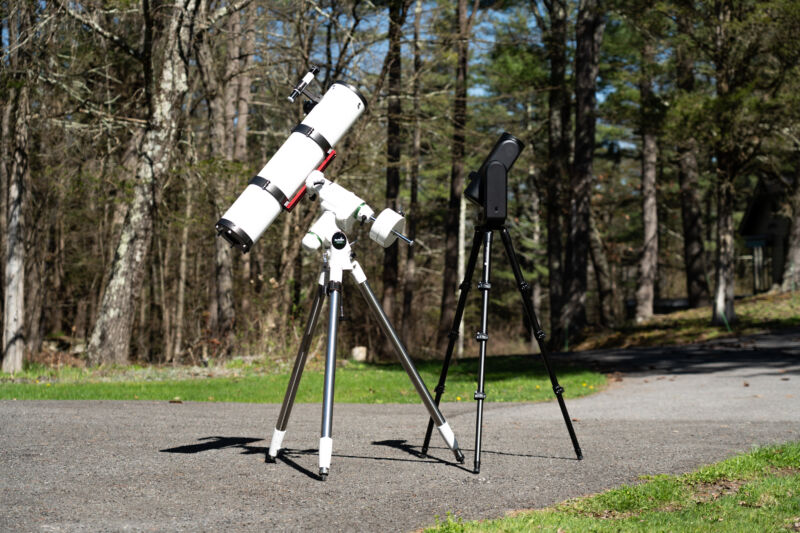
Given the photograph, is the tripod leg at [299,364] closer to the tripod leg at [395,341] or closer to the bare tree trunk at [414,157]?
the tripod leg at [395,341]

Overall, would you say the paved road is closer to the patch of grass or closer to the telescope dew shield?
the telescope dew shield

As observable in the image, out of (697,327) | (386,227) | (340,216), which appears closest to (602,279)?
(697,327)

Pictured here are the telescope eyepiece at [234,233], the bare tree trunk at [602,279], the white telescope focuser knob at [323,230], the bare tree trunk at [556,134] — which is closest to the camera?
the telescope eyepiece at [234,233]

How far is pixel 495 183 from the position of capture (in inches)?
205

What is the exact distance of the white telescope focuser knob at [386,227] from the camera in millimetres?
4836

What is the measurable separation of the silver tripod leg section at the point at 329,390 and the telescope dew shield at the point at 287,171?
2.00 feet

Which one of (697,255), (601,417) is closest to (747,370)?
(601,417)

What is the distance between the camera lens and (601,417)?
26.5 ft

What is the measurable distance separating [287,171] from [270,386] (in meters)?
6.77

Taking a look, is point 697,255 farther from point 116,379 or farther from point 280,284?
point 116,379

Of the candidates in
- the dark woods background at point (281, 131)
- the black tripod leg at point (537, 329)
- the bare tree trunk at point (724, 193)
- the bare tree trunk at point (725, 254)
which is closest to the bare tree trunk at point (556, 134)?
the dark woods background at point (281, 131)

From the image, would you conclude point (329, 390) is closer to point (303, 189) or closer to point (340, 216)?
point (340, 216)

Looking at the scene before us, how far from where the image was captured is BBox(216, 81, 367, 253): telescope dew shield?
184 inches

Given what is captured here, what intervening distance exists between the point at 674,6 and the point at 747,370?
9577 millimetres
